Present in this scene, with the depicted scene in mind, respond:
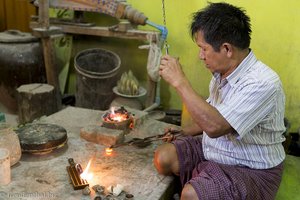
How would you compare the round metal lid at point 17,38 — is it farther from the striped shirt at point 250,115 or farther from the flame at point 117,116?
the striped shirt at point 250,115

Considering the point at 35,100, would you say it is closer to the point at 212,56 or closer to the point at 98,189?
the point at 98,189

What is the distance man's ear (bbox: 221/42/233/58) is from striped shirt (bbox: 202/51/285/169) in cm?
12

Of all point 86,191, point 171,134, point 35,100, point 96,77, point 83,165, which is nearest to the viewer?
point 86,191

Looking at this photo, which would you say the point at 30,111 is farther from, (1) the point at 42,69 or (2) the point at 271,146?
(2) the point at 271,146

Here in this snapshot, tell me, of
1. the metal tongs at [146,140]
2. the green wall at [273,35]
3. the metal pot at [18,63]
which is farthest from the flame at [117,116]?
the metal pot at [18,63]

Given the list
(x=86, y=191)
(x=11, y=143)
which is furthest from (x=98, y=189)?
(x=11, y=143)

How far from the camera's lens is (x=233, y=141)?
8.03 ft

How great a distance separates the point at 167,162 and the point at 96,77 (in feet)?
7.53

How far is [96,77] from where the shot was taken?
4707 millimetres

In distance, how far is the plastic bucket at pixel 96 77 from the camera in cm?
475

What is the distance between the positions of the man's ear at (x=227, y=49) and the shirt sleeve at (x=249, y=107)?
0.84 ft

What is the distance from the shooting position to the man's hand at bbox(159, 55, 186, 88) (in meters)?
2.40

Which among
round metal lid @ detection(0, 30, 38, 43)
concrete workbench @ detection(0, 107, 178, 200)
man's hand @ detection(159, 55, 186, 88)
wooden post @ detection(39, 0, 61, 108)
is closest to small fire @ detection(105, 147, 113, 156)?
concrete workbench @ detection(0, 107, 178, 200)

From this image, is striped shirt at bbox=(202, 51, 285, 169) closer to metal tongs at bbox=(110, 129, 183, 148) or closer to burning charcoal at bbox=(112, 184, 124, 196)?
metal tongs at bbox=(110, 129, 183, 148)
